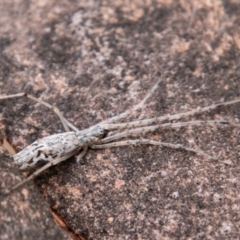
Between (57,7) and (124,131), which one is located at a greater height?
(57,7)

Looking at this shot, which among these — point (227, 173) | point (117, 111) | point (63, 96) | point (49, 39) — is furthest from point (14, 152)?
point (227, 173)

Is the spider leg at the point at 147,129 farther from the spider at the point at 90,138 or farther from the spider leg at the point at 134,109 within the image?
the spider leg at the point at 134,109

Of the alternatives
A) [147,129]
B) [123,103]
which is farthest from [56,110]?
[147,129]

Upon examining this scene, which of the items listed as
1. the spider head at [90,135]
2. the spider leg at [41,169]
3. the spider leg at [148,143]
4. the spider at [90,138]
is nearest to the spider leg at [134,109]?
the spider at [90,138]

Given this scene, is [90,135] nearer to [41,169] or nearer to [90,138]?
[90,138]

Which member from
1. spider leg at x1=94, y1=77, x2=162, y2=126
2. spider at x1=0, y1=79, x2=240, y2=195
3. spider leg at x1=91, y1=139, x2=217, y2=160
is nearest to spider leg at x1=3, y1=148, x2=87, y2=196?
spider at x1=0, y1=79, x2=240, y2=195

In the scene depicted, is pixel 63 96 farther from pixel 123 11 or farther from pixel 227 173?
pixel 227 173

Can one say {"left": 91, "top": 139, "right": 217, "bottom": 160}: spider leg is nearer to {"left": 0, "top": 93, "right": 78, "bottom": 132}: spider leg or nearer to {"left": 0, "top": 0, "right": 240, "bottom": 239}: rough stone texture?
{"left": 0, "top": 0, "right": 240, "bottom": 239}: rough stone texture
